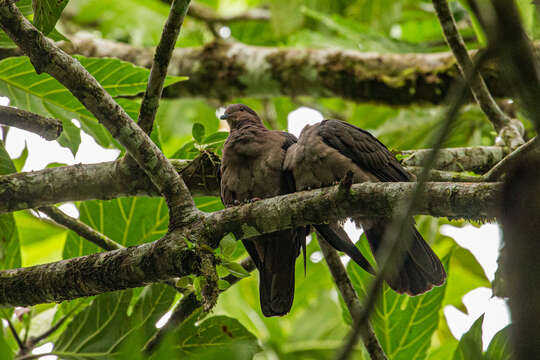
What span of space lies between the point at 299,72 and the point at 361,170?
2.26m

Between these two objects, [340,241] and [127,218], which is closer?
[340,241]

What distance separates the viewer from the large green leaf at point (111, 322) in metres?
3.32

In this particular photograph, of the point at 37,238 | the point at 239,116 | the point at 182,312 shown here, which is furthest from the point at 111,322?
the point at 37,238

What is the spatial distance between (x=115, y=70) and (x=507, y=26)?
305cm

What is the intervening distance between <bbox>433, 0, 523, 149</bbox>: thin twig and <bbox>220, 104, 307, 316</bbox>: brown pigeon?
4.16ft

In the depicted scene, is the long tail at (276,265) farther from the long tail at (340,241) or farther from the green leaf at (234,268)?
the green leaf at (234,268)

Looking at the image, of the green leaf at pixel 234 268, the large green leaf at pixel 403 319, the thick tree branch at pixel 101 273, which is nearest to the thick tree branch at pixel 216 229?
the thick tree branch at pixel 101 273

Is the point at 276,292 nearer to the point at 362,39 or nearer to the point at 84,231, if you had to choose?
the point at 84,231

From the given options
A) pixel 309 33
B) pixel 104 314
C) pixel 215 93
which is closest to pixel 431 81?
pixel 309 33

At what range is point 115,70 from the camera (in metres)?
3.48

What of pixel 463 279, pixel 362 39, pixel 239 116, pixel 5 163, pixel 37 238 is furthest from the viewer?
pixel 362 39

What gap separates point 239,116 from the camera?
14.0ft

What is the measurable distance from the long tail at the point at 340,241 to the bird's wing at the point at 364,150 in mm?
426

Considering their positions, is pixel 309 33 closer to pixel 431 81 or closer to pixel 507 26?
pixel 431 81
